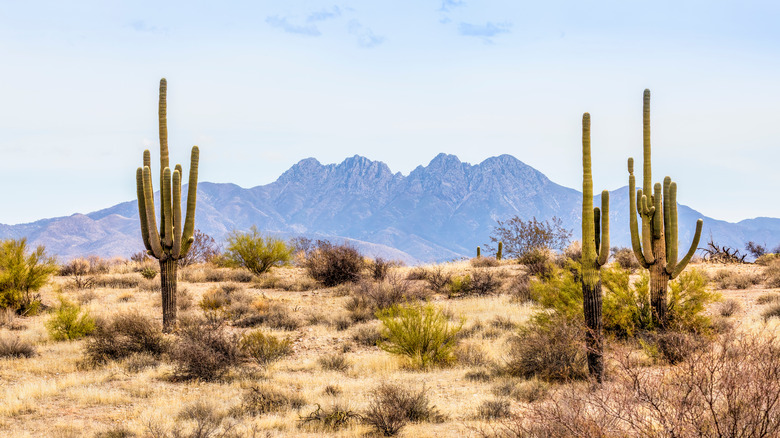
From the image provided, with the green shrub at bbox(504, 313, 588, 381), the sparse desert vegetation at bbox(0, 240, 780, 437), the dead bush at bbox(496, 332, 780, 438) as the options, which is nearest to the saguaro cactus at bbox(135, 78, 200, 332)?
the sparse desert vegetation at bbox(0, 240, 780, 437)

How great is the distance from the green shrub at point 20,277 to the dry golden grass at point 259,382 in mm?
666

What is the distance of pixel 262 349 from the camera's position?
1162 centimetres

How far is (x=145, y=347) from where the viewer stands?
1201 cm

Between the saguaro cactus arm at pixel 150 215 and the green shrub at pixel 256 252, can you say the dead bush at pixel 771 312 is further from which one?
the green shrub at pixel 256 252

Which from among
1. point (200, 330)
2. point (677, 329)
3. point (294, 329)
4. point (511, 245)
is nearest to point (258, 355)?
point (200, 330)

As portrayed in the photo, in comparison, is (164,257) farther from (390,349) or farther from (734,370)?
(734,370)

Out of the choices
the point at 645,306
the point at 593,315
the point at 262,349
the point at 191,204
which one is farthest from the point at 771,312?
the point at 191,204

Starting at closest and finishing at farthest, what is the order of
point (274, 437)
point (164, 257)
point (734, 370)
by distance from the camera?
point (734, 370), point (274, 437), point (164, 257)

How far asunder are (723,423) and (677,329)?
22.9ft

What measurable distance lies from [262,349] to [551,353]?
5.42 m

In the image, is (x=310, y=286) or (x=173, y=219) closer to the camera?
(x=173, y=219)

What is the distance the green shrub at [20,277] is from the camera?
1616cm

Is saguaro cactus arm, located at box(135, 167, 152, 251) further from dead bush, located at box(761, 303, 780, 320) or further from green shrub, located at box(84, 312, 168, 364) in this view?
dead bush, located at box(761, 303, 780, 320)

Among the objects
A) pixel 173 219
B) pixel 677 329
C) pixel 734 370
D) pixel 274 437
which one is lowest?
pixel 274 437
